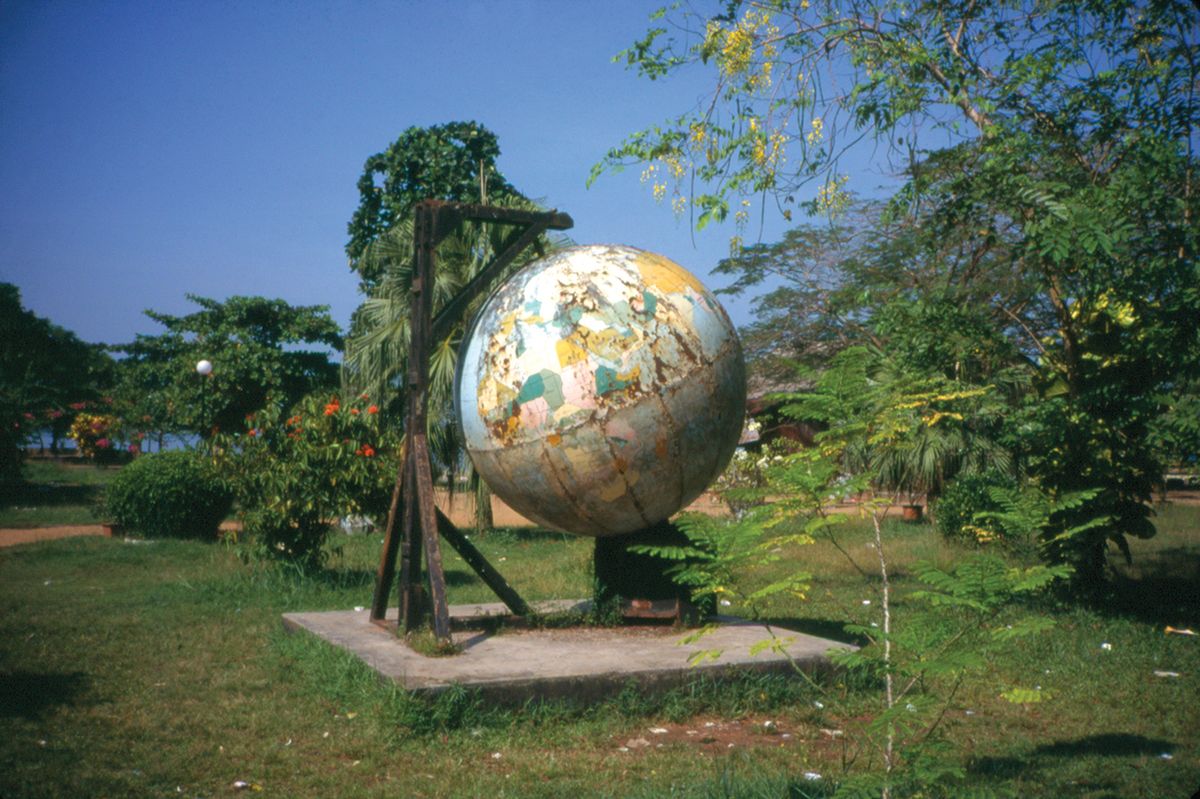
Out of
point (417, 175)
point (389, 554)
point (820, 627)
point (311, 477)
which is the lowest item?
point (820, 627)

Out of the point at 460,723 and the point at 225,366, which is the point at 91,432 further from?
the point at 460,723

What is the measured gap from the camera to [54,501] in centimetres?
2241

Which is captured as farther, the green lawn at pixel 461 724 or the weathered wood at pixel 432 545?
the weathered wood at pixel 432 545

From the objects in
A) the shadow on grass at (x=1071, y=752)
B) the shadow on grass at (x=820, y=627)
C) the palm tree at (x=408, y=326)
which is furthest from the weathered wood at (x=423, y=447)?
the palm tree at (x=408, y=326)

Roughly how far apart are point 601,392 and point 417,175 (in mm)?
20056

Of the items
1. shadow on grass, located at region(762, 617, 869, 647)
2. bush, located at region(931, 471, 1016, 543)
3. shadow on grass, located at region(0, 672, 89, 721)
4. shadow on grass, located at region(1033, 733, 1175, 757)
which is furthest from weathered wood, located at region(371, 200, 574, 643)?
bush, located at region(931, 471, 1016, 543)

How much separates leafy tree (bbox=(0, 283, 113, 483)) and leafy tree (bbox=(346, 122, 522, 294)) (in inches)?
329

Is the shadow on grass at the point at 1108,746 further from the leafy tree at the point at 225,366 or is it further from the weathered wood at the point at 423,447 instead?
the leafy tree at the point at 225,366

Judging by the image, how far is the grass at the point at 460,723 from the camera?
14.6ft

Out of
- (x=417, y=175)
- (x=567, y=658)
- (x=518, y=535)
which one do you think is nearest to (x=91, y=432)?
(x=417, y=175)

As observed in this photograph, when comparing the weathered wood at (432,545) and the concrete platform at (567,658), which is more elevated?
the weathered wood at (432,545)

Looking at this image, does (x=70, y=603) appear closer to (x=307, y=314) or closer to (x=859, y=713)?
(x=859, y=713)

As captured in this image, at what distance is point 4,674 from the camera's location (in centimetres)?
622

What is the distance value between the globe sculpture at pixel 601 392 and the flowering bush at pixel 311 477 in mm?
3890
